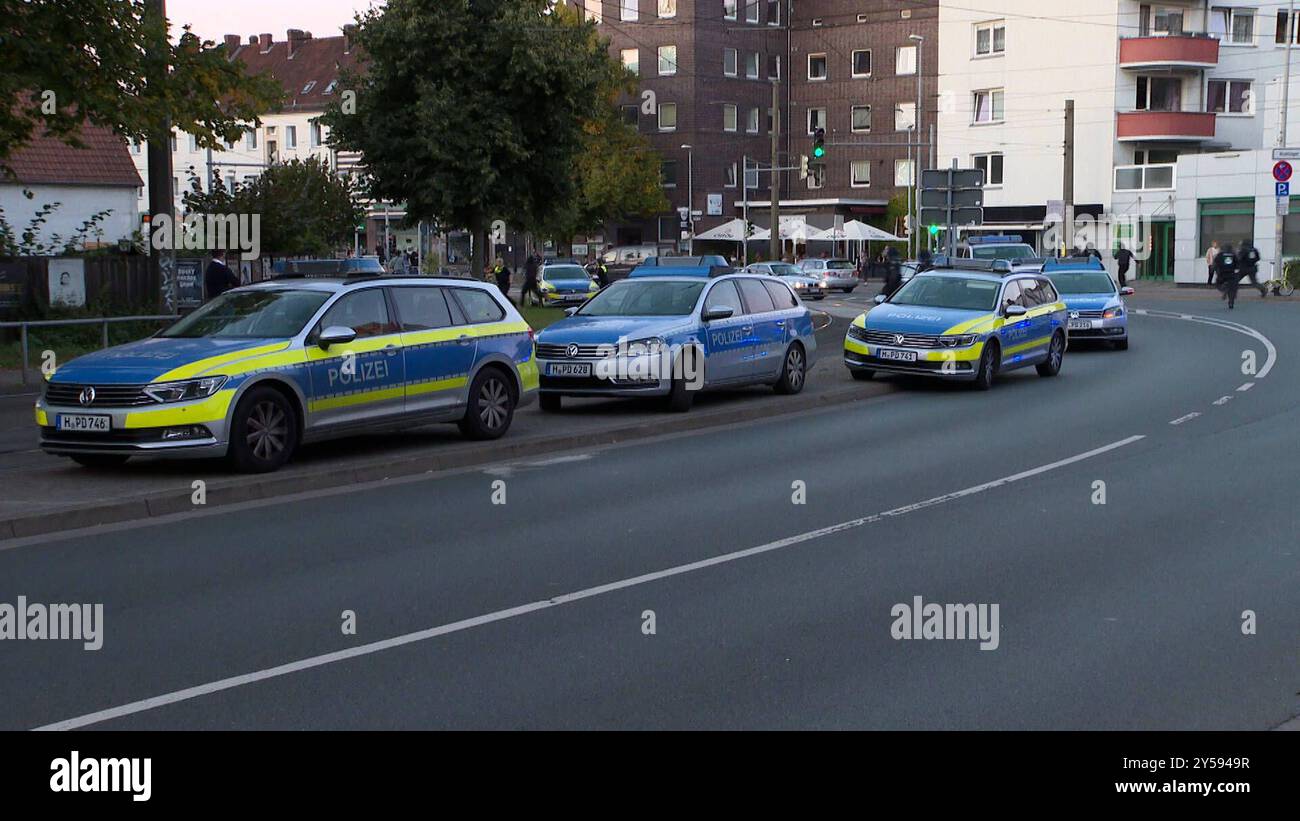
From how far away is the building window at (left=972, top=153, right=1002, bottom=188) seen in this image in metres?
73.2

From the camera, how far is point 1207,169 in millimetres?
61094

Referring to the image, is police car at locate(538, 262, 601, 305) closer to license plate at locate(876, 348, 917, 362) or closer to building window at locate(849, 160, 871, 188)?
license plate at locate(876, 348, 917, 362)

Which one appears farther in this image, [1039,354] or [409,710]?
[1039,354]

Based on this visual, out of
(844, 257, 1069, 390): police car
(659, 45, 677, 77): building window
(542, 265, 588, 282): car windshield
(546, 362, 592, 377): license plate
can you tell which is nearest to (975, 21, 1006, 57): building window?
(659, 45, 677, 77): building window

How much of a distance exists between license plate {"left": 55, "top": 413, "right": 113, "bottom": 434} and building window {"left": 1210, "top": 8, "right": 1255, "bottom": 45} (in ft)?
218

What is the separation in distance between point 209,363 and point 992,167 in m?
65.5

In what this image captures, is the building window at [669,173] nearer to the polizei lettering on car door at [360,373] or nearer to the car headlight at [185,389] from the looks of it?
the polizei lettering on car door at [360,373]

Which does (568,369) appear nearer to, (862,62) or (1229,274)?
(1229,274)

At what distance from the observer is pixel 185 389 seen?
481 inches

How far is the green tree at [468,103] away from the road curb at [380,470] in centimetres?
1771

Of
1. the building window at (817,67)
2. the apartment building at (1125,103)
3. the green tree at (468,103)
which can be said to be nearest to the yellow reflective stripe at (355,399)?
the green tree at (468,103)

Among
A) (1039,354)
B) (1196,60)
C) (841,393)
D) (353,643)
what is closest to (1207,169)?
(1196,60)
